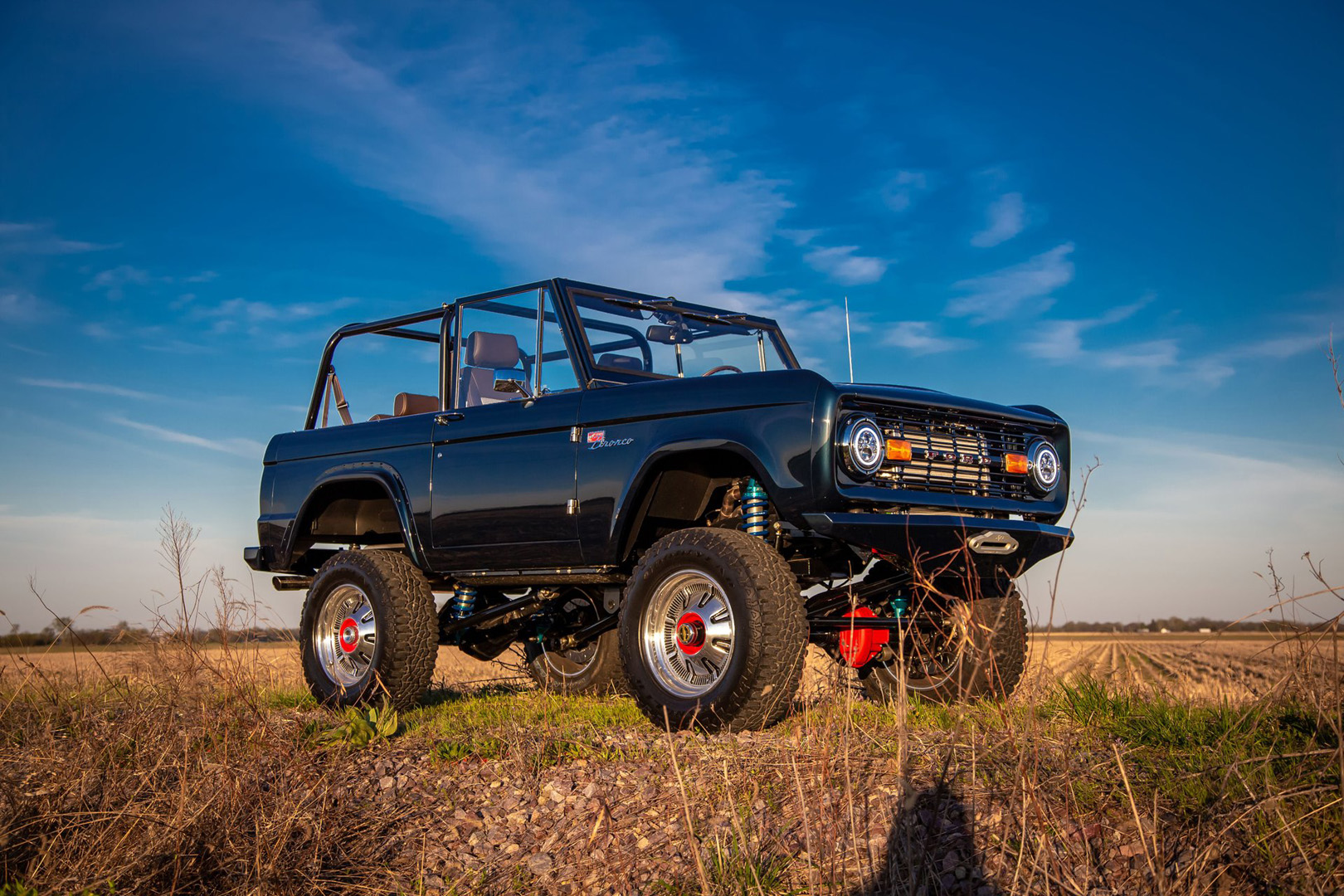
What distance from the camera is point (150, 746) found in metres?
4.53

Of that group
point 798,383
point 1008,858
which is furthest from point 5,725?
point 1008,858

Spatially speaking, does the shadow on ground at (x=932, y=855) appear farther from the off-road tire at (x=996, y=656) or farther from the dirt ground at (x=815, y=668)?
the off-road tire at (x=996, y=656)

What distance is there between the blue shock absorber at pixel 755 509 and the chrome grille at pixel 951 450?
1.88ft

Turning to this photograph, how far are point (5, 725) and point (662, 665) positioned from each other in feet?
11.0

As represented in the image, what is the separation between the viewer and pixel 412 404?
747 centimetres

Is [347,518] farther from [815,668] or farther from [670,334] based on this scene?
[815,668]

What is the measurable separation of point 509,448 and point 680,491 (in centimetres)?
101

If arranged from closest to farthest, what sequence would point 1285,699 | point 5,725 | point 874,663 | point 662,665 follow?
point 1285,699 → point 662,665 → point 5,725 → point 874,663

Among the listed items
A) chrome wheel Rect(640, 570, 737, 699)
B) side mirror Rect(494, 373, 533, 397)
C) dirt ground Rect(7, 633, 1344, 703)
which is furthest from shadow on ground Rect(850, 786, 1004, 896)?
side mirror Rect(494, 373, 533, 397)

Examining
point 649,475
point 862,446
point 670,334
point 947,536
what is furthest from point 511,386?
point 947,536

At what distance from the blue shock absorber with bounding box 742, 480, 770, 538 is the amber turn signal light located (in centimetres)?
64

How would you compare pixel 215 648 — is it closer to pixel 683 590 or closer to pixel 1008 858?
pixel 683 590

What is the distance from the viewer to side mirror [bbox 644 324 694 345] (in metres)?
6.64

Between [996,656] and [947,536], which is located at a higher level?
[947,536]
